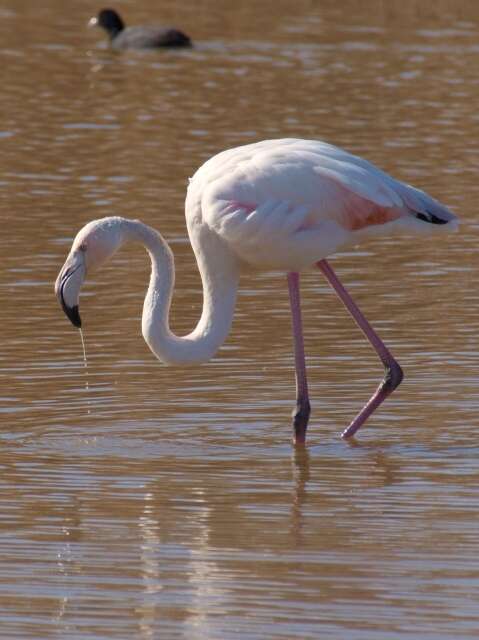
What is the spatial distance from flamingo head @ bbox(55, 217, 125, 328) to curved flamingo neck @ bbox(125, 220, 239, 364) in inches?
4.9

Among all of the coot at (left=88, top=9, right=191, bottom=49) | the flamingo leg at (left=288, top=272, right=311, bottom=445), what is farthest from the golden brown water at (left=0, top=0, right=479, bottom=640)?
the coot at (left=88, top=9, right=191, bottom=49)

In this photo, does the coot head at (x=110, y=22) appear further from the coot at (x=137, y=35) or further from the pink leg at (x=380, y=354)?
the pink leg at (x=380, y=354)

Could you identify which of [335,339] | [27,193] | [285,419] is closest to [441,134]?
[27,193]

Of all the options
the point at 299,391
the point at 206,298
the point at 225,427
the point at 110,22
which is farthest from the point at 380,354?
the point at 110,22

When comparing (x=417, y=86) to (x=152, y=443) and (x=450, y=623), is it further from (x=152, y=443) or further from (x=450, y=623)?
(x=450, y=623)

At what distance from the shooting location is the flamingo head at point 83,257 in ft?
26.9

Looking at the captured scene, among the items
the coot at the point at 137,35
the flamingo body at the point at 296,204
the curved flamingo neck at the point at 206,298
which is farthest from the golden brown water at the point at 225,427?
the coot at the point at 137,35

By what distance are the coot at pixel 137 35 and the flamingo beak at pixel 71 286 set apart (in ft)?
54.9

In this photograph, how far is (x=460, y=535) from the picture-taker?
6797 millimetres

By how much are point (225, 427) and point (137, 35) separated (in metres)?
18.0

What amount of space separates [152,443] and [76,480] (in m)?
0.74

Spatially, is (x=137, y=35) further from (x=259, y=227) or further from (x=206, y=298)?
(x=259, y=227)

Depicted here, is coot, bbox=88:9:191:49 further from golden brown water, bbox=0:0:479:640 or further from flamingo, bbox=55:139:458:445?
flamingo, bbox=55:139:458:445

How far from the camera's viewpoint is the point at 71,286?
324 inches
